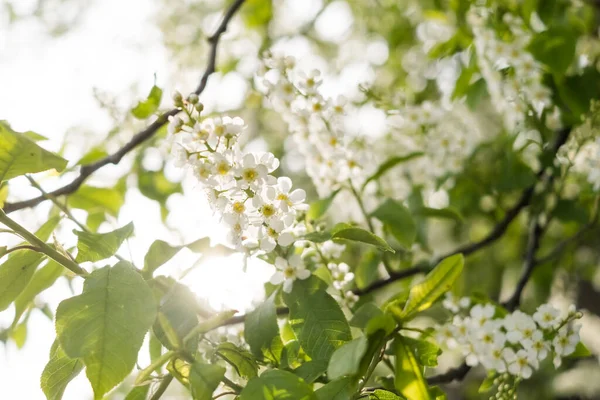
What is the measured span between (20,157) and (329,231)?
443 mm

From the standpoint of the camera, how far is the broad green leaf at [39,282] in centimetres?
107

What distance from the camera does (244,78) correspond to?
3068mm

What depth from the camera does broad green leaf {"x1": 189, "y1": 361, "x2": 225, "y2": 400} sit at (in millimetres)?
744

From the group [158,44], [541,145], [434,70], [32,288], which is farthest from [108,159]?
[158,44]

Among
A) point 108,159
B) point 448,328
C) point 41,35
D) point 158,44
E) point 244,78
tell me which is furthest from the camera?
point 41,35

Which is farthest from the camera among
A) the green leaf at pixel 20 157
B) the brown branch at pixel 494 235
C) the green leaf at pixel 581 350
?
the brown branch at pixel 494 235

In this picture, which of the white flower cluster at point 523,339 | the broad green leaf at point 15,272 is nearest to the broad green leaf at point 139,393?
the broad green leaf at point 15,272

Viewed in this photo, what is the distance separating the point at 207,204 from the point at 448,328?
0.72m

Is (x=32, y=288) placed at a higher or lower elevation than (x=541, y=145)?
higher

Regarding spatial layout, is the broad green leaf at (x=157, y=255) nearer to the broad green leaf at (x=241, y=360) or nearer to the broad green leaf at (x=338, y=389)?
the broad green leaf at (x=241, y=360)

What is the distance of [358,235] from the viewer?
0.88 meters

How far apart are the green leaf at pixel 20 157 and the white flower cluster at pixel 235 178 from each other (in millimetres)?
190

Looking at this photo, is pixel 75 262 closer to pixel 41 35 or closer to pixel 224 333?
pixel 224 333

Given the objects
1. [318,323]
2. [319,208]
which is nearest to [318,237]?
[318,323]
